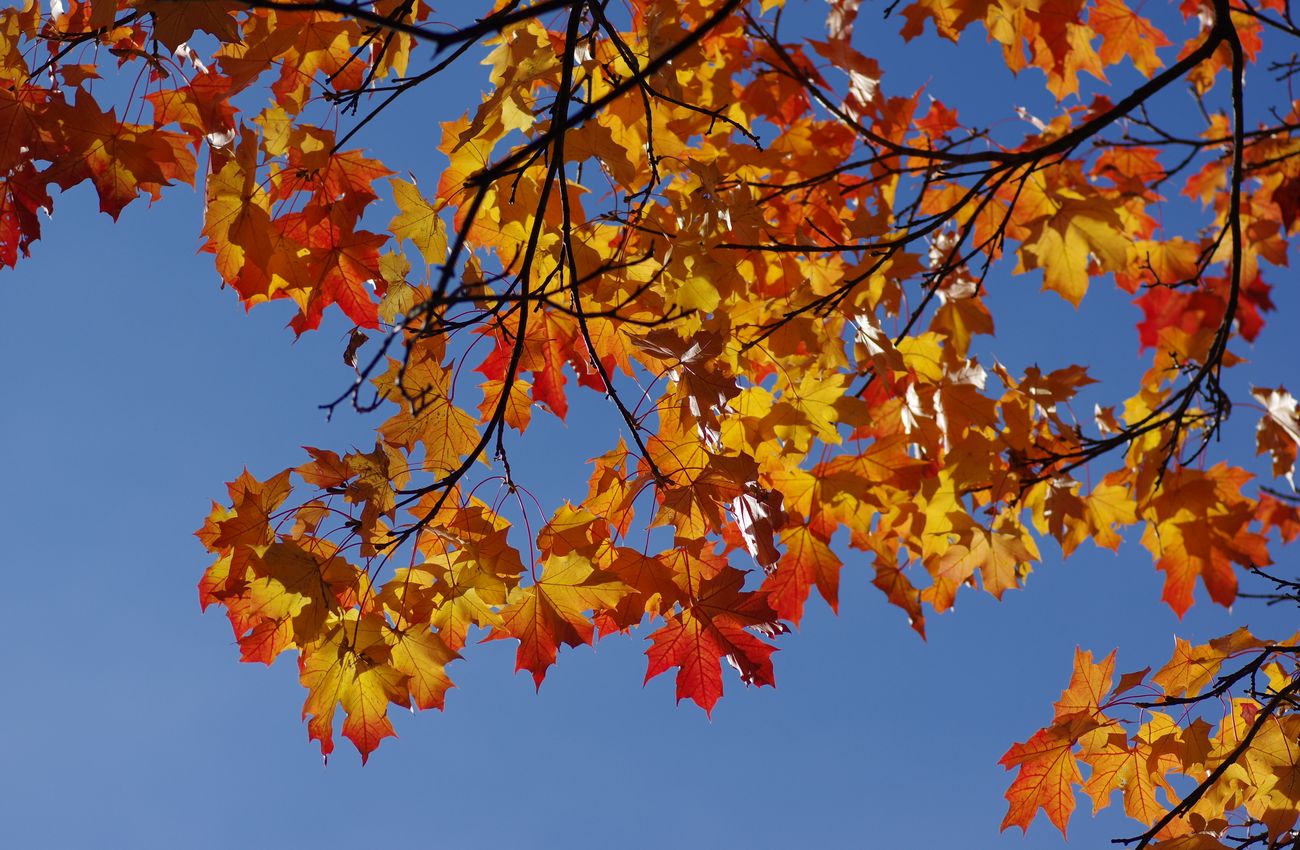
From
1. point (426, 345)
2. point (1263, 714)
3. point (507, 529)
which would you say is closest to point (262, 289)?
point (426, 345)

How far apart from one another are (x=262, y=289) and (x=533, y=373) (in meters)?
0.92

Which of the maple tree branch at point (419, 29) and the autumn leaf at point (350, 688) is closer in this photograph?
the maple tree branch at point (419, 29)

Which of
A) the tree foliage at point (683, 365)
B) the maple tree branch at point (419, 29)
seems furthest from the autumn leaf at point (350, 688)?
the maple tree branch at point (419, 29)

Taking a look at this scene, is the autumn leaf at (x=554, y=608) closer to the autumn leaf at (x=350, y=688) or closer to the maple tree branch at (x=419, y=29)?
the autumn leaf at (x=350, y=688)

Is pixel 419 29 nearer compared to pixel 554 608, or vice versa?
pixel 419 29

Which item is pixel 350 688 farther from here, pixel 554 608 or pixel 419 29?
pixel 419 29

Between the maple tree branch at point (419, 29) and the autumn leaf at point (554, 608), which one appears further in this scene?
the autumn leaf at point (554, 608)

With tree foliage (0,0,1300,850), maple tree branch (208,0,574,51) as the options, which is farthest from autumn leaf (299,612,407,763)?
maple tree branch (208,0,574,51)

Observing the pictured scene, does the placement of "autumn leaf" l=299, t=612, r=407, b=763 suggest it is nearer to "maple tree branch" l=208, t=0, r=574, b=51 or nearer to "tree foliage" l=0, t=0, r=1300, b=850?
"tree foliage" l=0, t=0, r=1300, b=850

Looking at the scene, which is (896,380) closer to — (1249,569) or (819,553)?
(819,553)

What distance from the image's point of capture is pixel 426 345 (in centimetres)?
278

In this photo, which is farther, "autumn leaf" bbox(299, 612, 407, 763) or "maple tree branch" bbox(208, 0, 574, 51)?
"autumn leaf" bbox(299, 612, 407, 763)

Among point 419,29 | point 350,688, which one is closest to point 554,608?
point 350,688

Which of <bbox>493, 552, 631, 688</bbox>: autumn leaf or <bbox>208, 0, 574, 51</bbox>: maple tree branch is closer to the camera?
<bbox>208, 0, 574, 51</bbox>: maple tree branch
